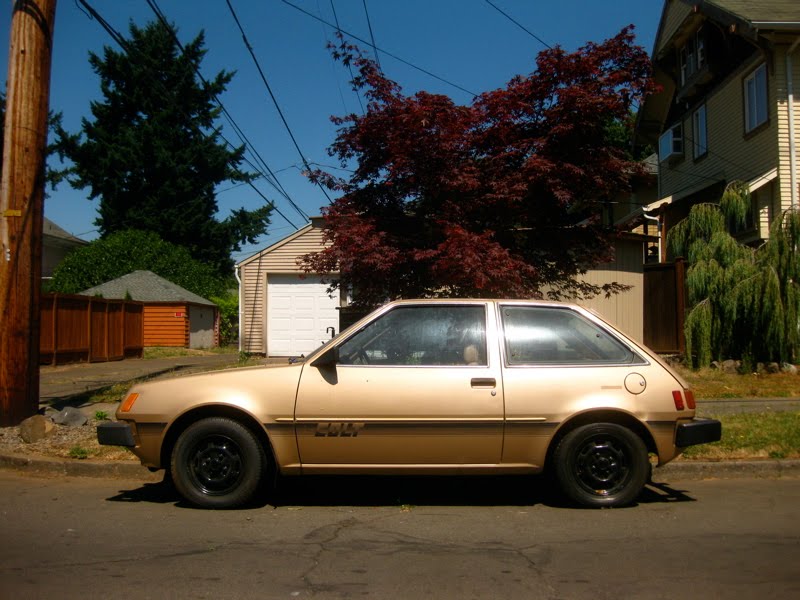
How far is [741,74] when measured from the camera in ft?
57.5

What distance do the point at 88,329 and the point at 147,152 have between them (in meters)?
25.6

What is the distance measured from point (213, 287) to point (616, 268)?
26.1m

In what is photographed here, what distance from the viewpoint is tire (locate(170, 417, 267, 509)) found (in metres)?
5.91

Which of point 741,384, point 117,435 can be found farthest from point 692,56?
point 117,435

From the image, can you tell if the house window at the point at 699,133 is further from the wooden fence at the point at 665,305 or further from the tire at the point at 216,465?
the tire at the point at 216,465

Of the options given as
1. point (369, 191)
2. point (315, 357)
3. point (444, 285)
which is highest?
point (369, 191)

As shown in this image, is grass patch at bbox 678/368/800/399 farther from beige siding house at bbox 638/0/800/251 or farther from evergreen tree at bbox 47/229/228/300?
evergreen tree at bbox 47/229/228/300

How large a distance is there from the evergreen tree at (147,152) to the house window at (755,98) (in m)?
30.6

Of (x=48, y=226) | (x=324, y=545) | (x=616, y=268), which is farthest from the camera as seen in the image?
(x=48, y=226)

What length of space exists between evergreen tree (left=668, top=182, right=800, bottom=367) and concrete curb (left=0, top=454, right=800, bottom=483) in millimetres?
6167

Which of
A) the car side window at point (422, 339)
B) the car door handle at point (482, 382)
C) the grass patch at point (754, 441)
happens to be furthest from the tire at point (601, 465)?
the grass patch at point (754, 441)

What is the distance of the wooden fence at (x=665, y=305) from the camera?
50.2 feet

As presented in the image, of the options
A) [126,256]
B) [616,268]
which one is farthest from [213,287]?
[616,268]

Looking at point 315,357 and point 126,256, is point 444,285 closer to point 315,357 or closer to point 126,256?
point 315,357
